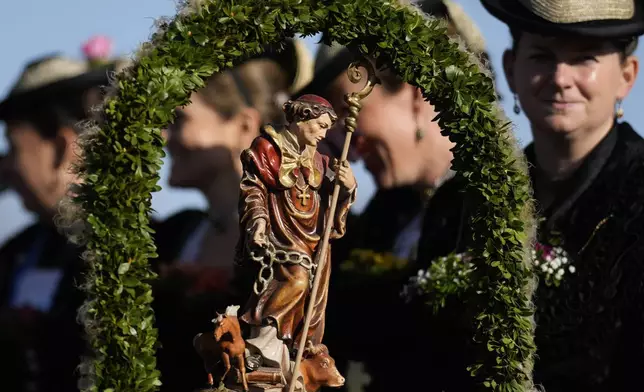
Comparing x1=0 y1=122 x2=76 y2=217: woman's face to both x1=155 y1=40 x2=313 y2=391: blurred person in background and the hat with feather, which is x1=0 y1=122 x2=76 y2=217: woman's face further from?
x1=155 y1=40 x2=313 y2=391: blurred person in background

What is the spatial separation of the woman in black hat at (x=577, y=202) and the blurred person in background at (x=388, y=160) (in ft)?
0.82

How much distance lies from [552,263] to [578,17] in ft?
3.73

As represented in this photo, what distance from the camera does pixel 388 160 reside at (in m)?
7.75

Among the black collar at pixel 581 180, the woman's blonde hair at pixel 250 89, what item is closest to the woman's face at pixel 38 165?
the woman's blonde hair at pixel 250 89

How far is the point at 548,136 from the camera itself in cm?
725

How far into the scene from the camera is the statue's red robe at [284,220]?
5.15m

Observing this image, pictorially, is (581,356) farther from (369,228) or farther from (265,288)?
(265,288)

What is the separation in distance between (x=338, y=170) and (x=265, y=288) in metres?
0.47

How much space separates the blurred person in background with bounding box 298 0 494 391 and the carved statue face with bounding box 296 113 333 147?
200cm

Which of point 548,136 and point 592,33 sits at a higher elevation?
point 592,33

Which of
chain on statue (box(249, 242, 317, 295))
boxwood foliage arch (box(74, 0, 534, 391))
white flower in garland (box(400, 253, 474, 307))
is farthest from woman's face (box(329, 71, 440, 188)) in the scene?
chain on statue (box(249, 242, 317, 295))

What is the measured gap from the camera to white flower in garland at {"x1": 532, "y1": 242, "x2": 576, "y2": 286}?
6.76m

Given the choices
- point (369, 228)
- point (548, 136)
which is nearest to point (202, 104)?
point (369, 228)

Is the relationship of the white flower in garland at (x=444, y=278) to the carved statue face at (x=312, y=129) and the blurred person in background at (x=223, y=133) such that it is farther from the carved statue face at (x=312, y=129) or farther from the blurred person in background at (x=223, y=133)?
the blurred person in background at (x=223, y=133)
